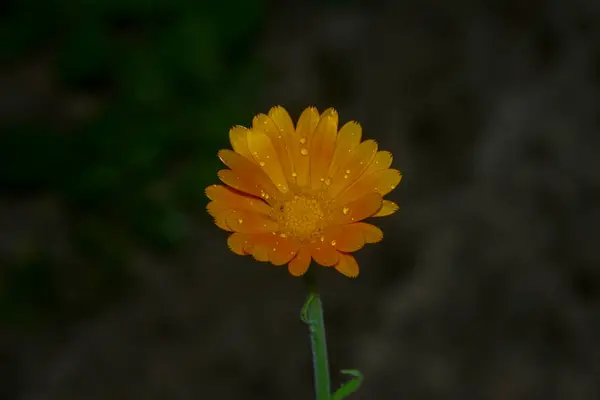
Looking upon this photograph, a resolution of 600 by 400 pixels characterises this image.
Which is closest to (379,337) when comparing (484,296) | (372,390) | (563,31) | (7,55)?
(372,390)

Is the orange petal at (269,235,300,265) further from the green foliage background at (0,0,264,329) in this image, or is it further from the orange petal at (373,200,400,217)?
the green foliage background at (0,0,264,329)

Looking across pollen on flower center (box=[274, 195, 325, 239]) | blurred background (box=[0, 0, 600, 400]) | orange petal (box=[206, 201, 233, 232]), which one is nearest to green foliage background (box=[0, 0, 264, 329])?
blurred background (box=[0, 0, 600, 400])

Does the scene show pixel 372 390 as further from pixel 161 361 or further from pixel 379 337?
pixel 161 361

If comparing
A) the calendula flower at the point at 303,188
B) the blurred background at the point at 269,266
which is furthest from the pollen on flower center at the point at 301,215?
the blurred background at the point at 269,266

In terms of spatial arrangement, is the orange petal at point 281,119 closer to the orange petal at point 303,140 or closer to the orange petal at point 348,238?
the orange petal at point 303,140

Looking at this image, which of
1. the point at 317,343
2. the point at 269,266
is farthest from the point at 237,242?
the point at 269,266

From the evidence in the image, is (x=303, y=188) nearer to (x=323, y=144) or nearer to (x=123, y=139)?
(x=323, y=144)
